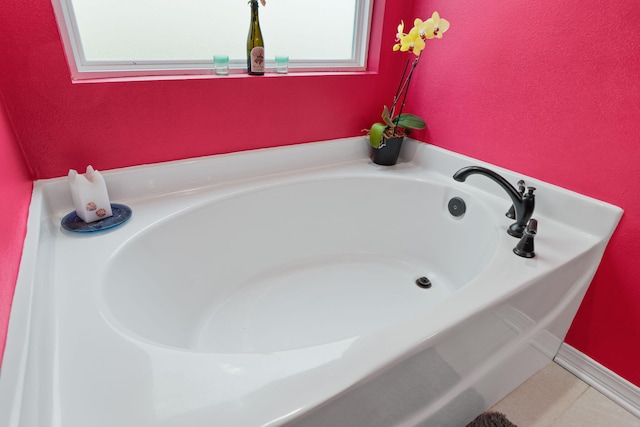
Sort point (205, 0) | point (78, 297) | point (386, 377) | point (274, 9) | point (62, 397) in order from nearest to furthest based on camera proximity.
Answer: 1. point (62, 397)
2. point (386, 377)
3. point (78, 297)
4. point (205, 0)
5. point (274, 9)

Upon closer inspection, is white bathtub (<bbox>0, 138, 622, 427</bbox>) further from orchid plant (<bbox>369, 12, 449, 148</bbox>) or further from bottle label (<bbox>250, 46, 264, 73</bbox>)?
bottle label (<bbox>250, 46, 264, 73</bbox>)

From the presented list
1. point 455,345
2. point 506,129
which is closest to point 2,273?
point 455,345

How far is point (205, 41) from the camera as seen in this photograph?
52.1 inches

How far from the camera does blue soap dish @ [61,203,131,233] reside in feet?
3.35

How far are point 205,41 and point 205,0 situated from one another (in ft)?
0.44

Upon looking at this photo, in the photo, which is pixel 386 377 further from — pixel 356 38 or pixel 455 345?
pixel 356 38

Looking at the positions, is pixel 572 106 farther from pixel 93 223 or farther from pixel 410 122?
pixel 93 223

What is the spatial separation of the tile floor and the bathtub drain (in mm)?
471

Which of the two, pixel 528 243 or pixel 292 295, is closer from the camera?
pixel 528 243

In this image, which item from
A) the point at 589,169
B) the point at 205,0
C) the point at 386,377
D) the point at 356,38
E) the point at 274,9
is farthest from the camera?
the point at 356,38

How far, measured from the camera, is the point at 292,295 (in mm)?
1430

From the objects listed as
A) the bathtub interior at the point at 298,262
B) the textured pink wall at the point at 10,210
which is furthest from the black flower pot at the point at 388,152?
the textured pink wall at the point at 10,210

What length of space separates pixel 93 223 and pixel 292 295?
2.45 feet

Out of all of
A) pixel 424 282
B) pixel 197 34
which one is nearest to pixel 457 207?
pixel 424 282
